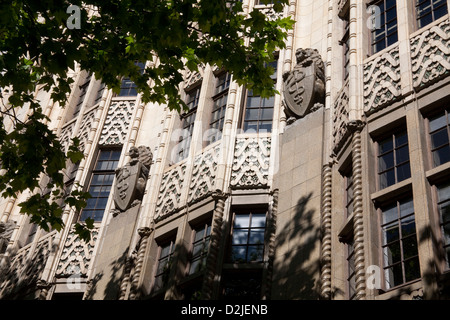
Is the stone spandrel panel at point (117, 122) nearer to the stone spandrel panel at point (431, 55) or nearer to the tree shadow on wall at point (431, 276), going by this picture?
the stone spandrel panel at point (431, 55)

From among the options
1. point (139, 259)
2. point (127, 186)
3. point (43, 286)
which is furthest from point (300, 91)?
point (43, 286)

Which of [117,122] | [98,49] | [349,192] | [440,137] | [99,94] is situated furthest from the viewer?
[99,94]

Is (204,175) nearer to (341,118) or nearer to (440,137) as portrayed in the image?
(341,118)

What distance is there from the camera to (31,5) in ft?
35.5

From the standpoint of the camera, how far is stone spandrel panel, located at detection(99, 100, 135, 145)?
24.0 meters

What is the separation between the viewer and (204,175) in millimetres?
17766

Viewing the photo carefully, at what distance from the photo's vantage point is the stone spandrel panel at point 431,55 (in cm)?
1349

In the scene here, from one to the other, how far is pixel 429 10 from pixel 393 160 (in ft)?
13.0

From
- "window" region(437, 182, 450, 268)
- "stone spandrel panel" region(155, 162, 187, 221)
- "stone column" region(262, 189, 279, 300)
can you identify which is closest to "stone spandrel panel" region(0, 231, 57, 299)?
"stone spandrel panel" region(155, 162, 187, 221)

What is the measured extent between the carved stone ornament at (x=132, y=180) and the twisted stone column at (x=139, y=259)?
1983 millimetres

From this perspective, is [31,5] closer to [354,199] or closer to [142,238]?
[354,199]

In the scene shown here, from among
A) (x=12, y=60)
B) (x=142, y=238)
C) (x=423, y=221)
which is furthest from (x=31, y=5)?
(x=142, y=238)

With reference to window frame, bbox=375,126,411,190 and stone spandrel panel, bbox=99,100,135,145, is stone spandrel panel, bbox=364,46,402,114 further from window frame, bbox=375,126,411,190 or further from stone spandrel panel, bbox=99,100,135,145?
stone spandrel panel, bbox=99,100,135,145

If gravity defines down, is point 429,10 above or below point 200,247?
above
